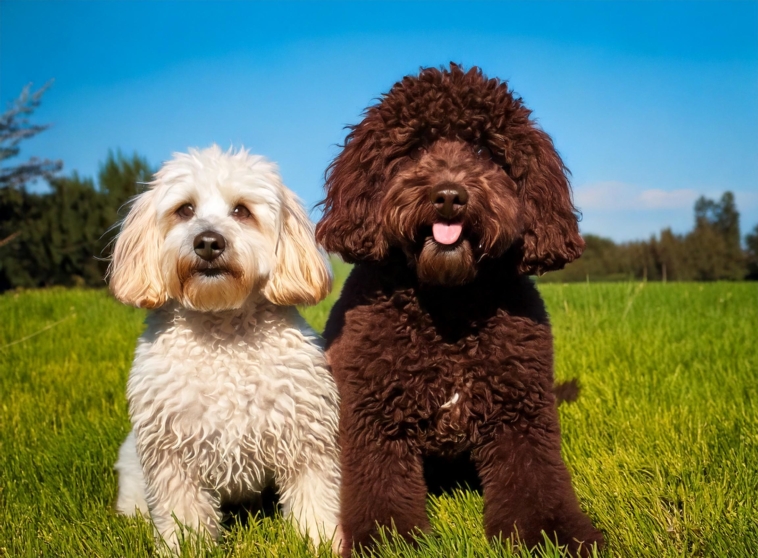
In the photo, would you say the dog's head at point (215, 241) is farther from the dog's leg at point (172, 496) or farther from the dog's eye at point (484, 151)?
the dog's eye at point (484, 151)

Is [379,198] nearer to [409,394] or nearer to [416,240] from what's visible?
[416,240]

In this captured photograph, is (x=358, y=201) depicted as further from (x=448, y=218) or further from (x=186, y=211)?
(x=186, y=211)

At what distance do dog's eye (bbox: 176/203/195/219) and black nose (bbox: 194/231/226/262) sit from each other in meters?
0.27

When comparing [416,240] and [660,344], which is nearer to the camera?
[416,240]

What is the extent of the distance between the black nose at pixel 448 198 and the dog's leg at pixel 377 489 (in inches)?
38.8

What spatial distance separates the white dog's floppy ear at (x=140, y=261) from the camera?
9.52ft

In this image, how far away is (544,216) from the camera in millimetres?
2793

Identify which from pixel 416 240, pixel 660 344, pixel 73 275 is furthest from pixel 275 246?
pixel 73 275

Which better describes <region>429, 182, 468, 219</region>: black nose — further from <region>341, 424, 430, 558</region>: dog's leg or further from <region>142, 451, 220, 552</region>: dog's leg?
<region>142, 451, 220, 552</region>: dog's leg

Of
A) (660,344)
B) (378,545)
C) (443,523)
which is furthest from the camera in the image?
(660,344)

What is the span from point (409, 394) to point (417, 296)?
0.42 meters

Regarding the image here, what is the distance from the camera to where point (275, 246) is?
9.70 ft

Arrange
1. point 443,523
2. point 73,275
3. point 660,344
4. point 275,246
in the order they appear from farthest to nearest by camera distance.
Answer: point 73,275 < point 660,344 < point 275,246 < point 443,523

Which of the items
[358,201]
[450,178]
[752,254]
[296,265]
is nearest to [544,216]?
[450,178]
